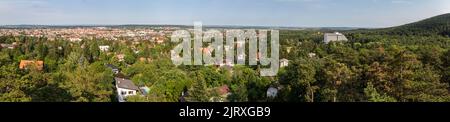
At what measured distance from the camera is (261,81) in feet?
53.6

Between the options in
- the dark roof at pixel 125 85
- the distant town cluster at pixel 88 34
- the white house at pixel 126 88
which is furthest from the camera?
the distant town cluster at pixel 88 34

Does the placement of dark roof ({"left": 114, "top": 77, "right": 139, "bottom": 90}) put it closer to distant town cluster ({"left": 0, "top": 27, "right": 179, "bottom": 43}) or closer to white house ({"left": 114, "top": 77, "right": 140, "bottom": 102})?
white house ({"left": 114, "top": 77, "right": 140, "bottom": 102})

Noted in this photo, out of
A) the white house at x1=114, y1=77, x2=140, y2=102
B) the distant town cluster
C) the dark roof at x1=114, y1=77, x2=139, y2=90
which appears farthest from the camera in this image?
the distant town cluster

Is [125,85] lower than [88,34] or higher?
lower

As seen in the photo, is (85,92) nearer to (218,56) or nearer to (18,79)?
(18,79)

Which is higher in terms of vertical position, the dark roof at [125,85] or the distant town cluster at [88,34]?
the distant town cluster at [88,34]

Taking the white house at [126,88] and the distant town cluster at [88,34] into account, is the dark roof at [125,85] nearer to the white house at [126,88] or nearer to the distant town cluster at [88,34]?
the white house at [126,88]

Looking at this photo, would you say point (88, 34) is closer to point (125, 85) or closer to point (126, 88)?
point (125, 85)

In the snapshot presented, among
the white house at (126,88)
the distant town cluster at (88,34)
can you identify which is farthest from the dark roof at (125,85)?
the distant town cluster at (88,34)

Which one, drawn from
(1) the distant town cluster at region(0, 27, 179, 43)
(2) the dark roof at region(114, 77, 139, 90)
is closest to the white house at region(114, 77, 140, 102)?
(2) the dark roof at region(114, 77, 139, 90)

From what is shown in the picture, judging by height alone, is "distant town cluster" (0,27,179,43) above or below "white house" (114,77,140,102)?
above

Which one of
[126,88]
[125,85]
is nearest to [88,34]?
[125,85]
